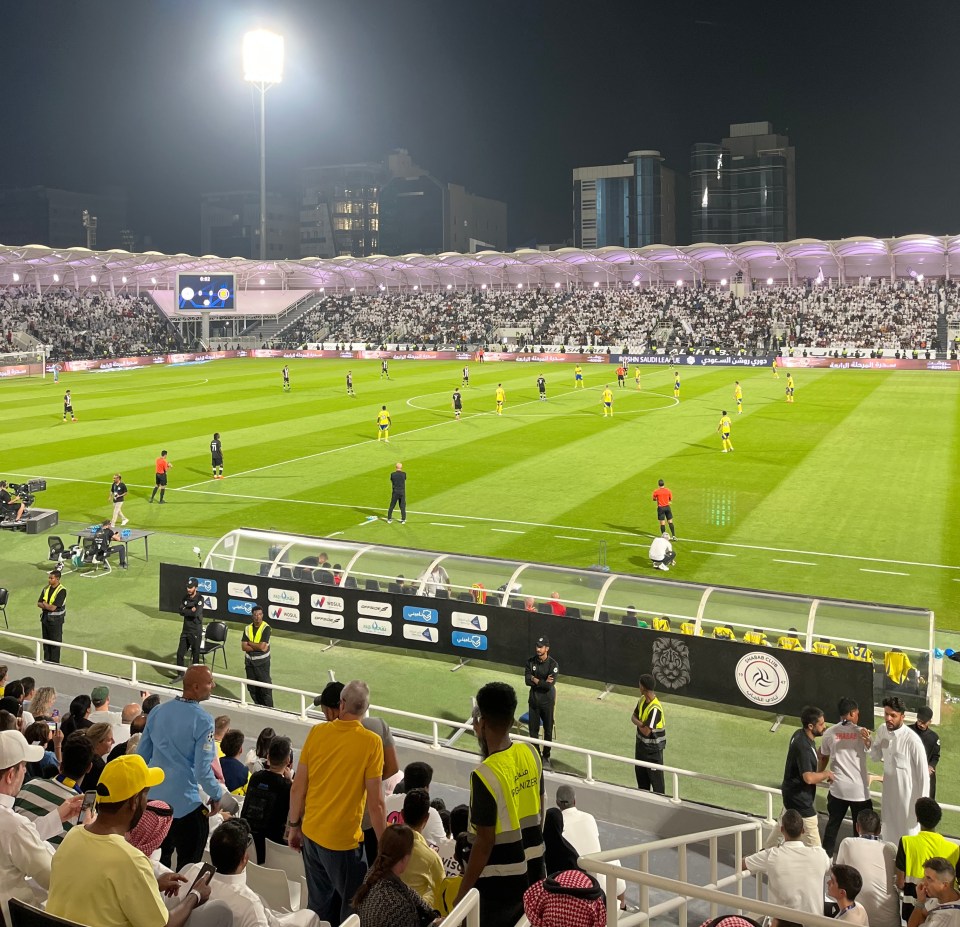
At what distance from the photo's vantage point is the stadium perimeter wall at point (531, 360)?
7188cm

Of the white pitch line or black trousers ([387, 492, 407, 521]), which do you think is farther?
black trousers ([387, 492, 407, 521])

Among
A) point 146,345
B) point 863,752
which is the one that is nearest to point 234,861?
point 863,752

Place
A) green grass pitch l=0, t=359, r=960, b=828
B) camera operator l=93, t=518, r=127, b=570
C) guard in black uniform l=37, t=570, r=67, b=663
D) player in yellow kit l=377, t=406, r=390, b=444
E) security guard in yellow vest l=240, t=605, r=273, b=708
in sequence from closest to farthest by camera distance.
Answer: security guard in yellow vest l=240, t=605, r=273, b=708 → guard in black uniform l=37, t=570, r=67, b=663 → green grass pitch l=0, t=359, r=960, b=828 → camera operator l=93, t=518, r=127, b=570 → player in yellow kit l=377, t=406, r=390, b=444

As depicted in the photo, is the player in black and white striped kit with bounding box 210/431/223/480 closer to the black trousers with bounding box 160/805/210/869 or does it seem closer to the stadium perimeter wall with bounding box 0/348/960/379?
the black trousers with bounding box 160/805/210/869

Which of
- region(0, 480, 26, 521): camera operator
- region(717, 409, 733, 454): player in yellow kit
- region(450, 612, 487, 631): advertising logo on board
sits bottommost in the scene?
region(450, 612, 487, 631): advertising logo on board

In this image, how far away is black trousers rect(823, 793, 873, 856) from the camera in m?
9.94

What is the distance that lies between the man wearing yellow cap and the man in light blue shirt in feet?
7.42

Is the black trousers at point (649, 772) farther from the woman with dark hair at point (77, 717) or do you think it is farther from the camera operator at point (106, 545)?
the camera operator at point (106, 545)

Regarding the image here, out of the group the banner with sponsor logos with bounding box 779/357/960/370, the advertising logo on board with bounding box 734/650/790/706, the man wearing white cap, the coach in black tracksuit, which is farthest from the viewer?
the banner with sponsor logos with bounding box 779/357/960/370

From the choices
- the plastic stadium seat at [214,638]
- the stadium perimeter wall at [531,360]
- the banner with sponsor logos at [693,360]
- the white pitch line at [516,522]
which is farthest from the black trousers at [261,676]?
the stadium perimeter wall at [531,360]

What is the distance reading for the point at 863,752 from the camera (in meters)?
9.93

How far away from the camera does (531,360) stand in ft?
274

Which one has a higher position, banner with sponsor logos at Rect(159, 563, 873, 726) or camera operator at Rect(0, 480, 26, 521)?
camera operator at Rect(0, 480, 26, 521)

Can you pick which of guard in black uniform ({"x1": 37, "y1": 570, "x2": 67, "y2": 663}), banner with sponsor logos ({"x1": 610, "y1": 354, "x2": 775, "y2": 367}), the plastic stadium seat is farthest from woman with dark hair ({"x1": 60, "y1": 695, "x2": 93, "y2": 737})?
banner with sponsor logos ({"x1": 610, "y1": 354, "x2": 775, "y2": 367})
